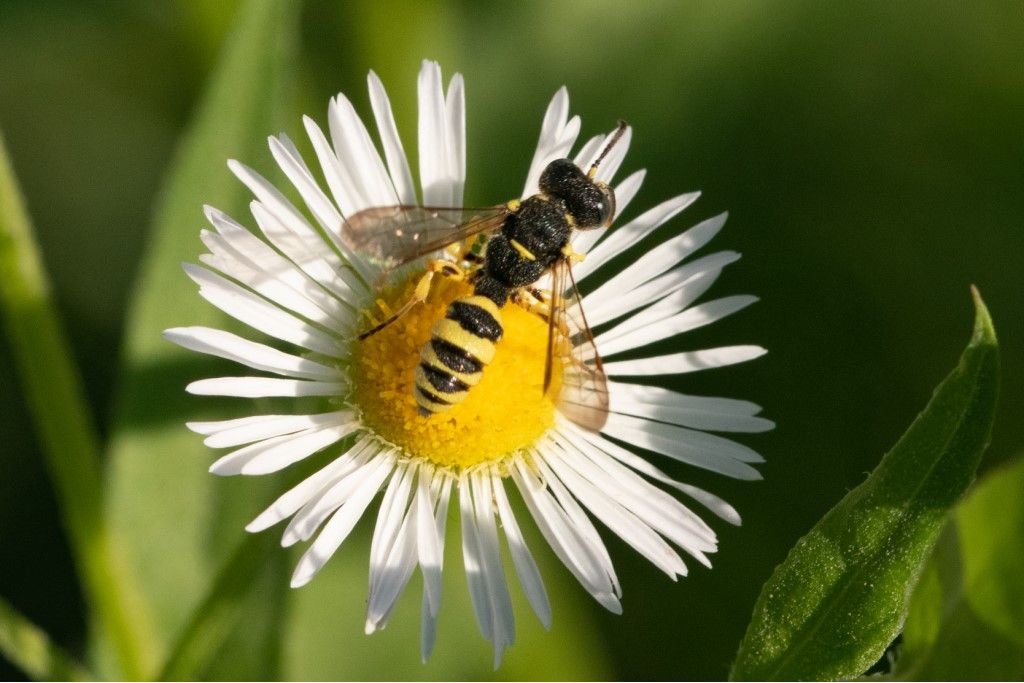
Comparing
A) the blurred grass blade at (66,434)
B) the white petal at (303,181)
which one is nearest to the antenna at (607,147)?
the white petal at (303,181)

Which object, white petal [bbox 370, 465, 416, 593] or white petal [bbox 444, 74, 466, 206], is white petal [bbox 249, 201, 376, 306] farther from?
white petal [bbox 370, 465, 416, 593]

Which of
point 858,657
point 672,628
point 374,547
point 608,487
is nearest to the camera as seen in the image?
point 858,657

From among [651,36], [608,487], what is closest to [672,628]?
[608,487]

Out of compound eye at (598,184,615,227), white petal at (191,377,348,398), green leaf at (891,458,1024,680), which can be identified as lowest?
green leaf at (891,458,1024,680)

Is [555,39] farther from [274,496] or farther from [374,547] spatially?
[374,547]

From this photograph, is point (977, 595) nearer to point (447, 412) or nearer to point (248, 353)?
point (447, 412)

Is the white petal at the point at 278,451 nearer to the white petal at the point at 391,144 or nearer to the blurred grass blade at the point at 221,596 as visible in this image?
the blurred grass blade at the point at 221,596

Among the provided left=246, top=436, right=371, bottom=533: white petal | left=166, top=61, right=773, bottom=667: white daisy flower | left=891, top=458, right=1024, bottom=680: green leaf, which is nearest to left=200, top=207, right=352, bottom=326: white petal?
left=166, top=61, right=773, bottom=667: white daisy flower
